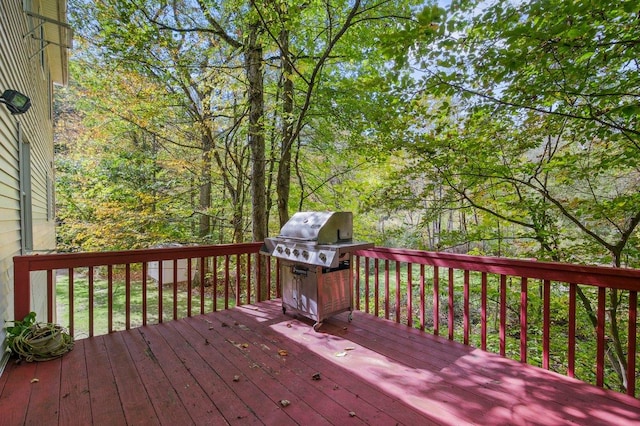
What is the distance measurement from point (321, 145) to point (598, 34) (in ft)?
16.1

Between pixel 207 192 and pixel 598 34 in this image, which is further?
pixel 207 192

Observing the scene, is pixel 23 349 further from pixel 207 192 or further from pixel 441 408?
pixel 207 192

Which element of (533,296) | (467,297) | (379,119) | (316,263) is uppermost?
(379,119)

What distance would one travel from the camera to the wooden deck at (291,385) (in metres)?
1.86

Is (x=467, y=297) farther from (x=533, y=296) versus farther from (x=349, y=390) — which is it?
(x=533, y=296)

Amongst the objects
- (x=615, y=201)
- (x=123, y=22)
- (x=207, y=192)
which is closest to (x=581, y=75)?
(x=615, y=201)

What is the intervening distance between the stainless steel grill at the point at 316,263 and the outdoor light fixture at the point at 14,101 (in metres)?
2.38

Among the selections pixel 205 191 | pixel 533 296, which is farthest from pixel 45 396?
pixel 205 191

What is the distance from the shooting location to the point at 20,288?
8.61ft

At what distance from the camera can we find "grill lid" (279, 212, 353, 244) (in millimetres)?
3170

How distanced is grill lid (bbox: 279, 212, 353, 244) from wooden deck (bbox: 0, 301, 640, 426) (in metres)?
0.99

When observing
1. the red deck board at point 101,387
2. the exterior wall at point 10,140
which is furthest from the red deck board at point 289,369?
the exterior wall at point 10,140

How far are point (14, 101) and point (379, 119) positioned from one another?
4397 millimetres

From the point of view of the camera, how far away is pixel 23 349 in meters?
2.50
